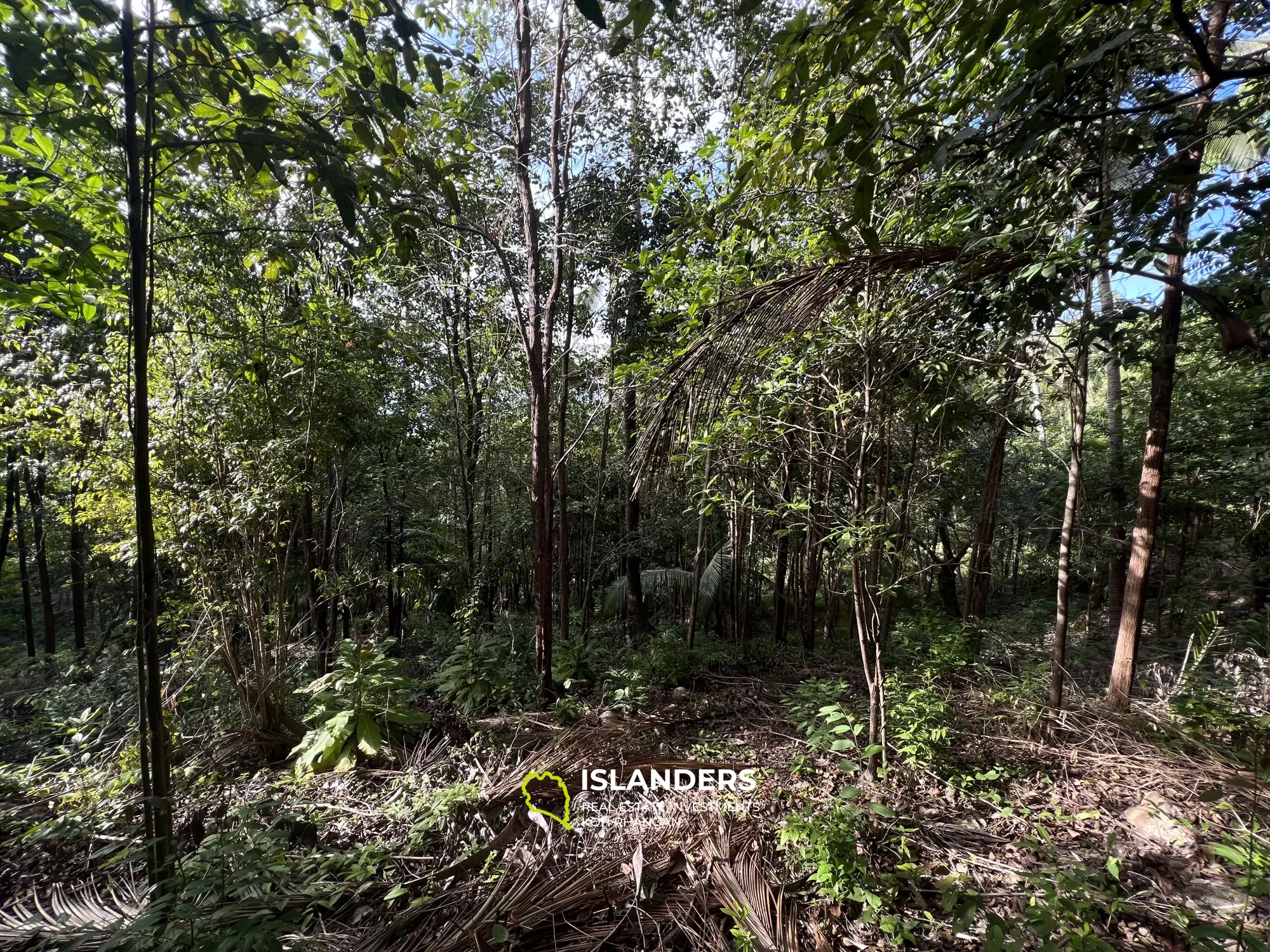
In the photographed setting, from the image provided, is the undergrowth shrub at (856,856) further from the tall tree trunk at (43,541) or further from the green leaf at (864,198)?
the tall tree trunk at (43,541)

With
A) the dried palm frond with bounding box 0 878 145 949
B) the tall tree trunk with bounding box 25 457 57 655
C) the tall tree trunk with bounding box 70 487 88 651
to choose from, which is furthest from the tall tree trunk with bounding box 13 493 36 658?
the dried palm frond with bounding box 0 878 145 949

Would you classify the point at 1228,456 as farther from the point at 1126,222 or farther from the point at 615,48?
the point at 615,48

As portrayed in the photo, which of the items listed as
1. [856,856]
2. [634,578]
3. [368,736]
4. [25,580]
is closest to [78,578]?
[25,580]

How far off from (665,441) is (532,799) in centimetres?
215

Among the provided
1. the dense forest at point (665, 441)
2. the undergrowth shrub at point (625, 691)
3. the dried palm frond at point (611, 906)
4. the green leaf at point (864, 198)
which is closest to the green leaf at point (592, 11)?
the dense forest at point (665, 441)

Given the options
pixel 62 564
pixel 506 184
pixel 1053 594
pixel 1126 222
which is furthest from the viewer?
pixel 62 564

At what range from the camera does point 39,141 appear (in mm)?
1595

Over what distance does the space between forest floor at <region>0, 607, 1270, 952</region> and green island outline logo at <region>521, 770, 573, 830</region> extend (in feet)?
0.17

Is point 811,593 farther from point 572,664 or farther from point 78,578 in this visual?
point 78,578

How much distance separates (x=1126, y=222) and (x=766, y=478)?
6.96 ft

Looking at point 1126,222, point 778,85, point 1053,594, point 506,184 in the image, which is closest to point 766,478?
point 1126,222

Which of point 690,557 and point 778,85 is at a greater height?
point 778,85

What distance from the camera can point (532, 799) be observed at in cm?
289

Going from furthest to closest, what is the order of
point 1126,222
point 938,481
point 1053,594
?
point 1053,594 < point 938,481 < point 1126,222
